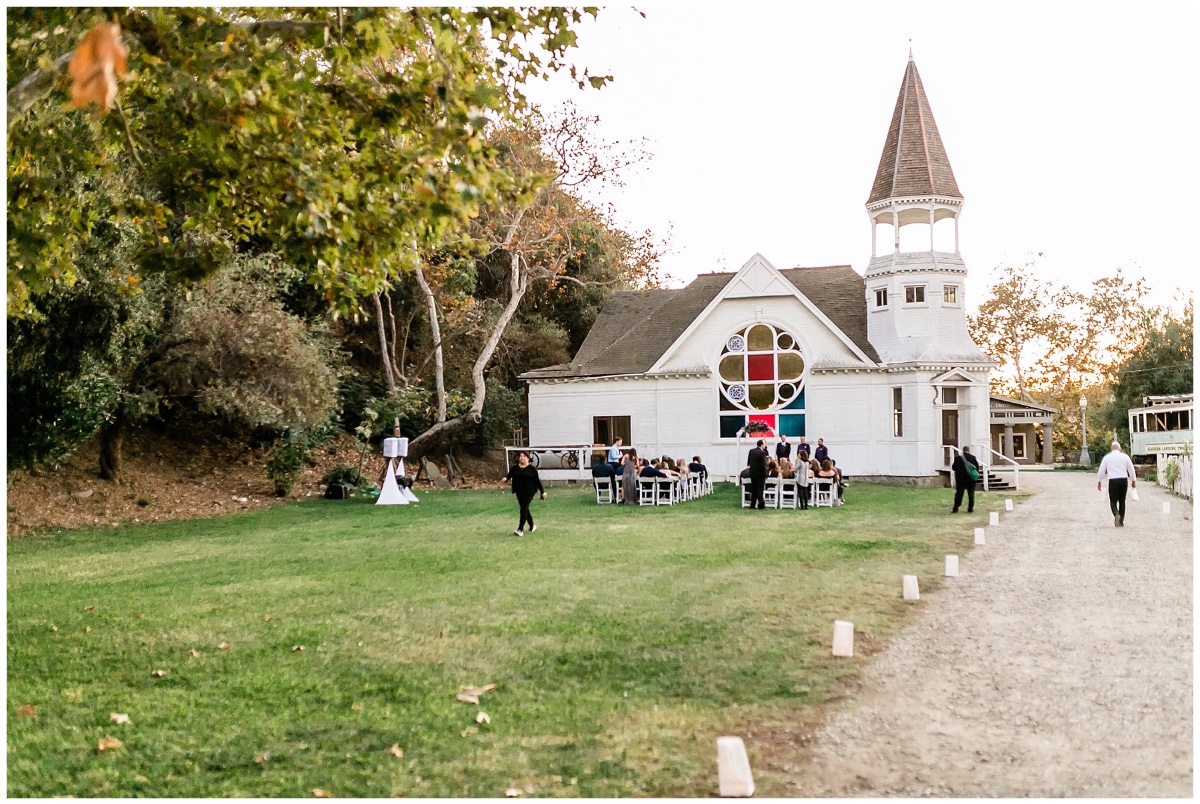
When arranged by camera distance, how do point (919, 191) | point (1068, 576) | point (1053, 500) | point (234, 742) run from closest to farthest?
1. point (234, 742)
2. point (1068, 576)
3. point (1053, 500)
4. point (919, 191)

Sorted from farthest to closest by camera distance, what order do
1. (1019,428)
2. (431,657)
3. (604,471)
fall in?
1. (1019,428)
2. (604,471)
3. (431,657)

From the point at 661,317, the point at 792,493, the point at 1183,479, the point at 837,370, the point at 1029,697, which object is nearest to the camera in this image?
the point at 1029,697

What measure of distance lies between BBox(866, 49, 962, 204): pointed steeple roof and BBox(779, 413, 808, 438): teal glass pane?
732 centimetres

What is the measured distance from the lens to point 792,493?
21.8 meters

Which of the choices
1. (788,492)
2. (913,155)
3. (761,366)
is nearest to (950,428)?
(761,366)

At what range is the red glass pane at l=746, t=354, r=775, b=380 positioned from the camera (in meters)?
32.2

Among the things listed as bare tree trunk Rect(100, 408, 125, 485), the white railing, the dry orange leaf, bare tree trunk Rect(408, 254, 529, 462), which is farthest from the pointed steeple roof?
the dry orange leaf

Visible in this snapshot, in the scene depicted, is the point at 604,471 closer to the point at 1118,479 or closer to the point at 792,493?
the point at 792,493

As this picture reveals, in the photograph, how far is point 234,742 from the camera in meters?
5.59

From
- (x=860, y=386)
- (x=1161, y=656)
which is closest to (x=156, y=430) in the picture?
(x=860, y=386)

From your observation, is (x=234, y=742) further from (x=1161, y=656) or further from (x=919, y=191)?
(x=919, y=191)

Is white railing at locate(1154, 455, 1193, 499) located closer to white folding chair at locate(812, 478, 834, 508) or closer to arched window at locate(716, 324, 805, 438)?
white folding chair at locate(812, 478, 834, 508)

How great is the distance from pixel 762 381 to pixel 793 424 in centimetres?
172

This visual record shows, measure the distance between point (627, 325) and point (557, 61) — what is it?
27530 millimetres
